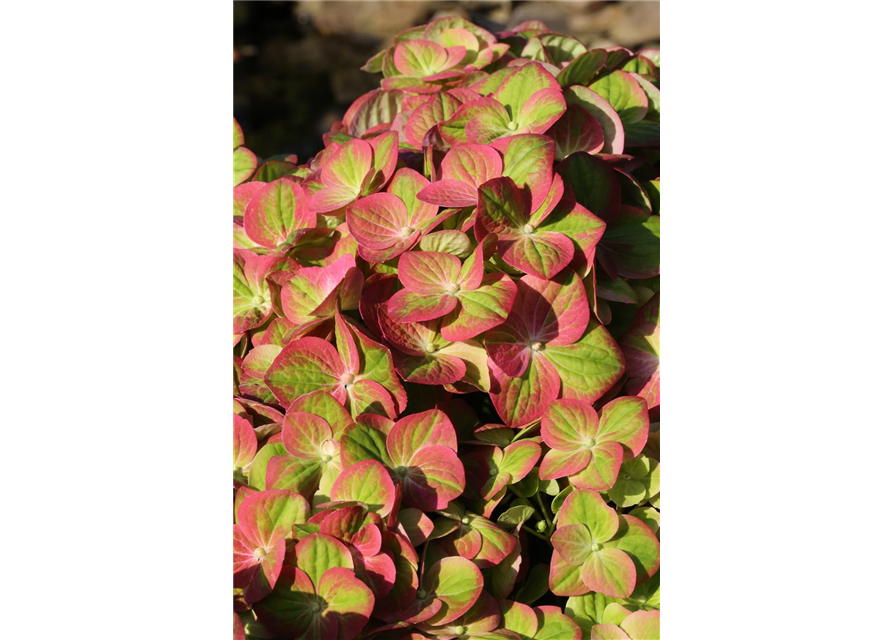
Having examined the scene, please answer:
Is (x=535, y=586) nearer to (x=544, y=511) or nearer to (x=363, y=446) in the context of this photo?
(x=544, y=511)

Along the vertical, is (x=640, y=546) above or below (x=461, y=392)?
below

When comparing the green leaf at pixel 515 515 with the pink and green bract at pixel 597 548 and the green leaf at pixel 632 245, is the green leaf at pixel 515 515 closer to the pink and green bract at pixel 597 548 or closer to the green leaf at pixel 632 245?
the pink and green bract at pixel 597 548

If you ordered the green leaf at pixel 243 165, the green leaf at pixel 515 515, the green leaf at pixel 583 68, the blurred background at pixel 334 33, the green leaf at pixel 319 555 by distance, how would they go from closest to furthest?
the green leaf at pixel 319 555
the green leaf at pixel 515 515
the green leaf at pixel 583 68
the green leaf at pixel 243 165
the blurred background at pixel 334 33

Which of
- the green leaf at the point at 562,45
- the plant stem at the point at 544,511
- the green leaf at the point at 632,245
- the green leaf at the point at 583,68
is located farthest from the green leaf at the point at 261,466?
the green leaf at the point at 562,45

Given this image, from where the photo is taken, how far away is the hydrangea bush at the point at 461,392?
62 cm

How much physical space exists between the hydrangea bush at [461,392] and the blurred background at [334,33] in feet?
7.62

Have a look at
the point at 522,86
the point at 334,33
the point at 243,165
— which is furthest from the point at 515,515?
the point at 334,33

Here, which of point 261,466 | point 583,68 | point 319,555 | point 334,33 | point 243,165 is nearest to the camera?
point 319,555

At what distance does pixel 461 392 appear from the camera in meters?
0.67

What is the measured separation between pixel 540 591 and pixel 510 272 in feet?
0.94

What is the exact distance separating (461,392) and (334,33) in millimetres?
2726

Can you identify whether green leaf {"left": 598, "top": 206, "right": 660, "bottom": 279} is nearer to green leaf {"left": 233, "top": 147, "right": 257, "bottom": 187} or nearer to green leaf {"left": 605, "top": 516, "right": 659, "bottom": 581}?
green leaf {"left": 605, "top": 516, "right": 659, "bottom": 581}

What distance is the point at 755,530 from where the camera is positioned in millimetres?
496
